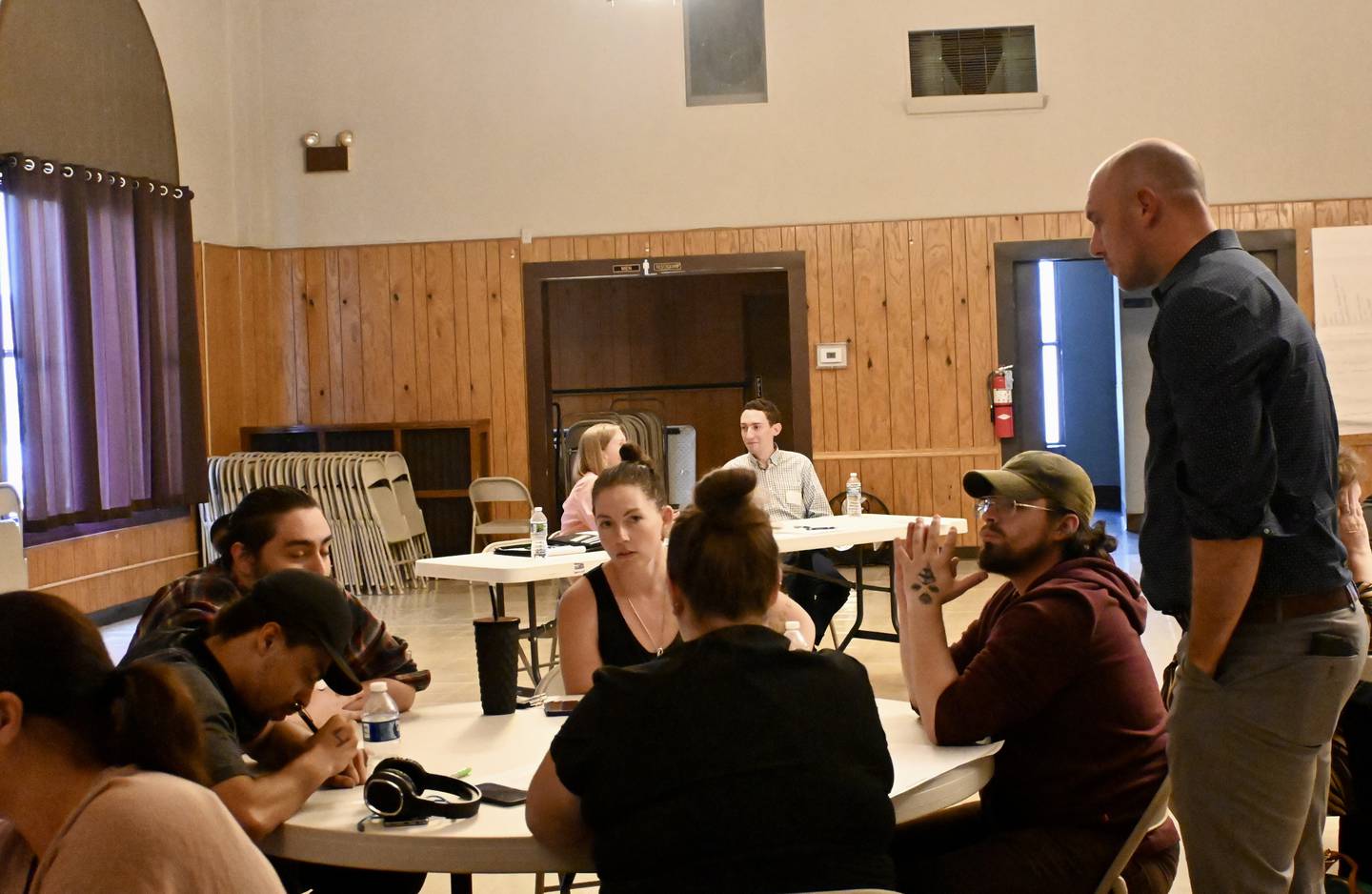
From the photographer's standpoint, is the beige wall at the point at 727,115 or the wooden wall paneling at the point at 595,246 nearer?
the beige wall at the point at 727,115

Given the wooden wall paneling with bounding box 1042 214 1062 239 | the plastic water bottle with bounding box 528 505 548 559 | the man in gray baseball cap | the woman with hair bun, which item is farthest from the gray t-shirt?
the wooden wall paneling with bounding box 1042 214 1062 239

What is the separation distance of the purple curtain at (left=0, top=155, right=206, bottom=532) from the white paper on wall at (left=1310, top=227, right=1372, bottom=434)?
8323mm

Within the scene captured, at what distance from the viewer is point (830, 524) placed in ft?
21.6

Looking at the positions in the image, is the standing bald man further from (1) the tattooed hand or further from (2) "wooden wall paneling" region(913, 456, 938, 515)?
(2) "wooden wall paneling" region(913, 456, 938, 515)

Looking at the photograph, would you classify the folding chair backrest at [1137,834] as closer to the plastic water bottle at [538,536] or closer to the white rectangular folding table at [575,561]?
the white rectangular folding table at [575,561]

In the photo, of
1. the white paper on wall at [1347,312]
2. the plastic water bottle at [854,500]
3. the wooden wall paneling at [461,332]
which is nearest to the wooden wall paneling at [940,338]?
the white paper on wall at [1347,312]

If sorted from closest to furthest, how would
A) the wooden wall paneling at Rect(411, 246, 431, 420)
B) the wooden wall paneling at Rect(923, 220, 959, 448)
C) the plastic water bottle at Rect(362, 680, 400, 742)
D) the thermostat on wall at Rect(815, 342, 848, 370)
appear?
the plastic water bottle at Rect(362, 680, 400, 742)
the wooden wall paneling at Rect(923, 220, 959, 448)
the thermostat on wall at Rect(815, 342, 848, 370)
the wooden wall paneling at Rect(411, 246, 431, 420)

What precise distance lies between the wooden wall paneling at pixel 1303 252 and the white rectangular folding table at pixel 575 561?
16.0ft

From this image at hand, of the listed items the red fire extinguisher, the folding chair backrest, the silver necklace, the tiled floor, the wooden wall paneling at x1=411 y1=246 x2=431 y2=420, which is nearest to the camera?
the folding chair backrest

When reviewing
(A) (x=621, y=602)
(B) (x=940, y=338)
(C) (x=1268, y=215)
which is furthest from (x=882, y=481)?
(A) (x=621, y=602)

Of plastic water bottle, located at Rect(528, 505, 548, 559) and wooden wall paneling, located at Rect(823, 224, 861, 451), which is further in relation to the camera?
wooden wall paneling, located at Rect(823, 224, 861, 451)

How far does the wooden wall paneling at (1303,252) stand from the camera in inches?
388

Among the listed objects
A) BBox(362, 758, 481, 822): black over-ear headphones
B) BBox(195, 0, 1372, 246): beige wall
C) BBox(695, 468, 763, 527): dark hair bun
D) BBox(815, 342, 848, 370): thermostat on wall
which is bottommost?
BBox(362, 758, 481, 822): black over-ear headphones

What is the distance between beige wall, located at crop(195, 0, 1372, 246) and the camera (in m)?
9.84
